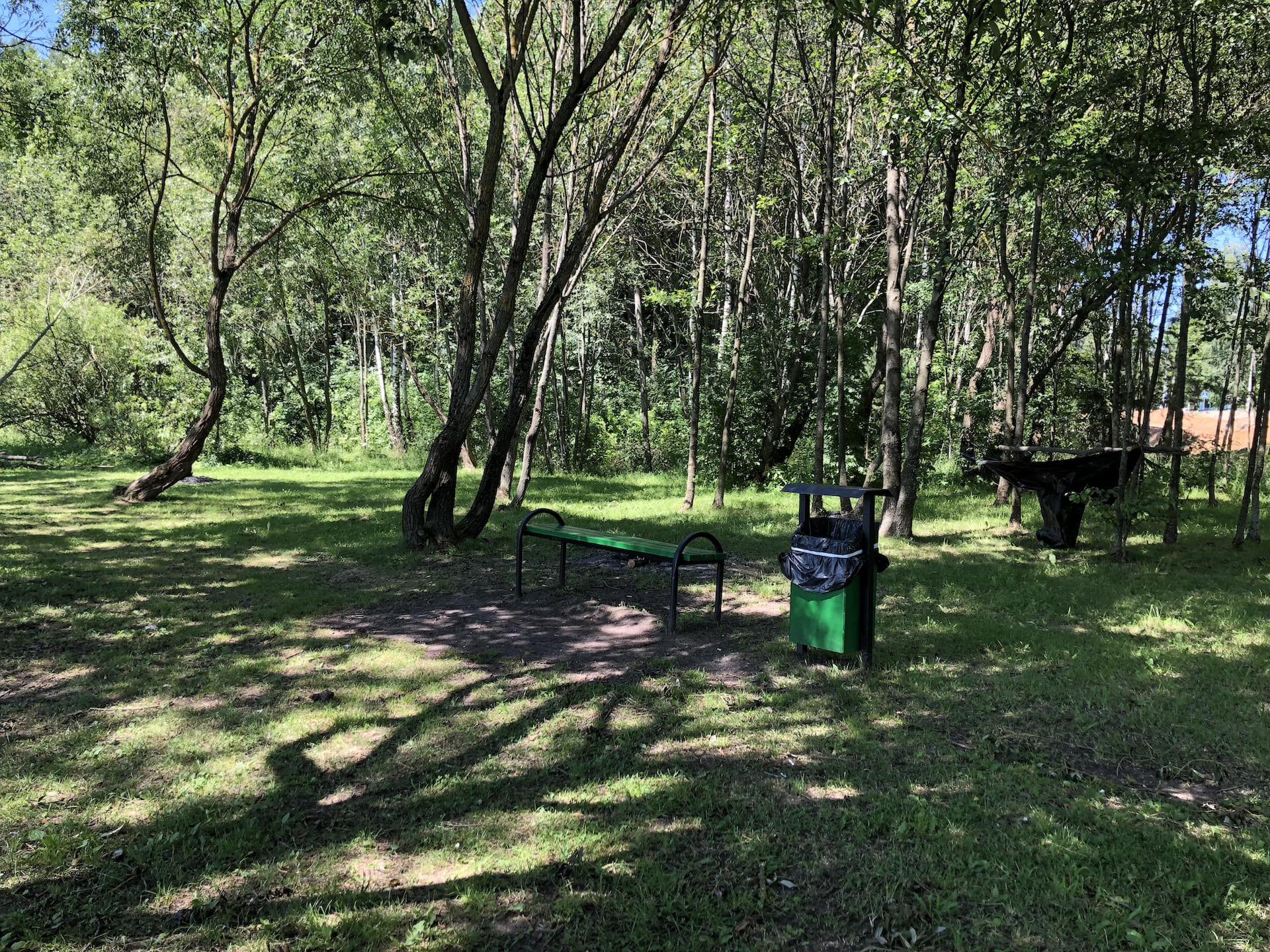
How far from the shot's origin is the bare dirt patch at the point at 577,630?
17.5 feet

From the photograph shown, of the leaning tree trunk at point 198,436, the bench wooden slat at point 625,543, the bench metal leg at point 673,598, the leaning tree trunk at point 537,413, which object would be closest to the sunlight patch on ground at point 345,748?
the bench metal leg at point 673,598

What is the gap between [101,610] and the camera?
6195mm

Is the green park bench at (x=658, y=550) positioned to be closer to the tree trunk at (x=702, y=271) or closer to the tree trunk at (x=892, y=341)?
the tree trunk at (x=892, y=341)

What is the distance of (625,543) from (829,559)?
1926 mm

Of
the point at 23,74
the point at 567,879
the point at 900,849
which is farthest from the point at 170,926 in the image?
the point at 23,74

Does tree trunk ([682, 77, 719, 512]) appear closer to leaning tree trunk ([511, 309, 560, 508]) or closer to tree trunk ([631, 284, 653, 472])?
leaning tree trunk ([511, 309, 560, 508])

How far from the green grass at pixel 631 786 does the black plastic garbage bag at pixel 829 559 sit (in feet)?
2.05

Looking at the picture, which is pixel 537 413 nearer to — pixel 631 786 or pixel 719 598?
pixel 719 598

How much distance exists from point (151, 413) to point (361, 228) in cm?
840

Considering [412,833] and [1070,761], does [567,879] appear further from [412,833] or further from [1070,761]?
[1070,761]

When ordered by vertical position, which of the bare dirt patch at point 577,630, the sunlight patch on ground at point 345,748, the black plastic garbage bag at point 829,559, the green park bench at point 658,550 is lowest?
the sunlight patch on ground at point 345,748

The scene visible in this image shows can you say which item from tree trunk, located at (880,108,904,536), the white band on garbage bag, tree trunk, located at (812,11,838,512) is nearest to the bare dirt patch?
the white band on garbage bag

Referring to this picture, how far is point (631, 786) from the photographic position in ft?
11.5

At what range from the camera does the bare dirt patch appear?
532 centimetres
